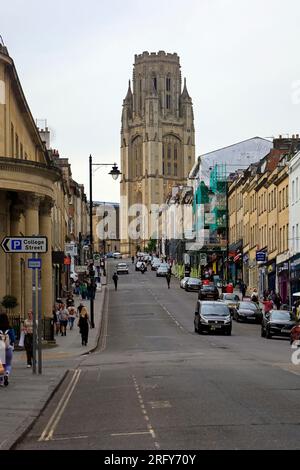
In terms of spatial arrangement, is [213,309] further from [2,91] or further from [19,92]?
[2,91]

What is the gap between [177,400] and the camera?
17797mm

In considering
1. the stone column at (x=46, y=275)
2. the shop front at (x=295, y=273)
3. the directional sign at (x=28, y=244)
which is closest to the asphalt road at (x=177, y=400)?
the stone column at (x=46, y=275)

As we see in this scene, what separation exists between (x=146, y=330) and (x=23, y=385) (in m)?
24.8

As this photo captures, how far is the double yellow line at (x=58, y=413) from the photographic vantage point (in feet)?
47.1

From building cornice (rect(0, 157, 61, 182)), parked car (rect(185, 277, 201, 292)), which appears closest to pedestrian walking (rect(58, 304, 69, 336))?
building cornice (rect(0, 157, 61, 182))

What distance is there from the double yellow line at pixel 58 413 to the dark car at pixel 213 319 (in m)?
20.3

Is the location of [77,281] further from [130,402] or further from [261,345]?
[130,402]

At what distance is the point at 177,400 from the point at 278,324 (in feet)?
83.1

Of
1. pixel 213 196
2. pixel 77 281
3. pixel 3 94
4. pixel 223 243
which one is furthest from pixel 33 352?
pixel 213 196

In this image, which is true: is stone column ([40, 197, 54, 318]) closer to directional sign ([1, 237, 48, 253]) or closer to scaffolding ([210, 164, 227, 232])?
directional sign ([1, 237, 48, 253])

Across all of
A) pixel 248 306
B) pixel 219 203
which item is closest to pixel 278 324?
pixel 248 306

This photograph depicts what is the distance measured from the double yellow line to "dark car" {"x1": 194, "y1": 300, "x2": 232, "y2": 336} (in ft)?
66.5

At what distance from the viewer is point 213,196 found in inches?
4281

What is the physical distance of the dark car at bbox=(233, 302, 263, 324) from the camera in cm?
5428
